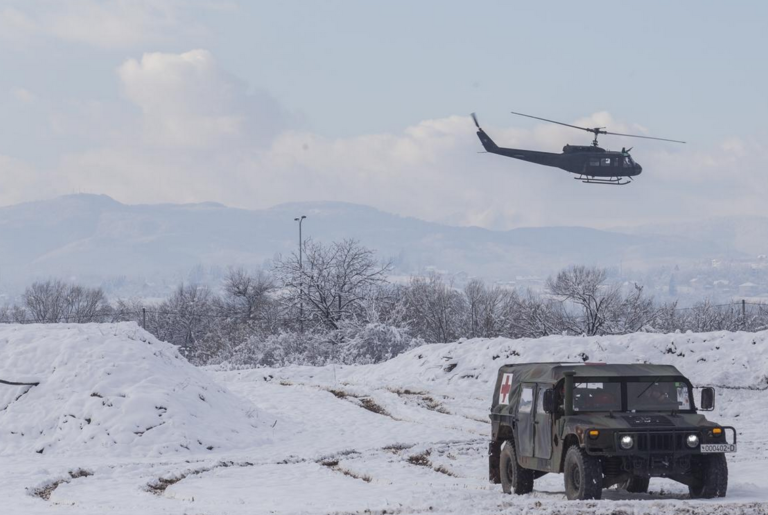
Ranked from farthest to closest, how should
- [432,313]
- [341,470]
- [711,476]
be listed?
[432,313] → [341,470] → [711,476]

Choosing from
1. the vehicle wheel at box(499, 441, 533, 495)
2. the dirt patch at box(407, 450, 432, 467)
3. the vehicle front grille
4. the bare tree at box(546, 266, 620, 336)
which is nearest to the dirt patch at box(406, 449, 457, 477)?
the dirt patch at box(407, 450, 432, 467)

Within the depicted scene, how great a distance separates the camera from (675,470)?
14133 millimetres

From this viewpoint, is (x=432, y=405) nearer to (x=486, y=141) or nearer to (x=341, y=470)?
(x=341, y=470)

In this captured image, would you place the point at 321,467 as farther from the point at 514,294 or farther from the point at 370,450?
the point at 514,294

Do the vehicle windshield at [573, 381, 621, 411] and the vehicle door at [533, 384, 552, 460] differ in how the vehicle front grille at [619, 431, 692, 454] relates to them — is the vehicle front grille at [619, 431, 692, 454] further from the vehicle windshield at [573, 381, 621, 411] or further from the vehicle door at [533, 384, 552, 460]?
the vehicle door at [533, 384, 552, 460]

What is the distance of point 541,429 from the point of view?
50.6 ft

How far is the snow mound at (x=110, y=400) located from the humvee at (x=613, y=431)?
1236 centimetres

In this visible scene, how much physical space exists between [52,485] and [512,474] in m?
9.70

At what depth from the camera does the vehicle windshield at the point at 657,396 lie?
585 inches

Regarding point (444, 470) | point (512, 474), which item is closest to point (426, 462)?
point (444, 470)

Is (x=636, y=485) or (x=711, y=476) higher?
(x=711, y=476)

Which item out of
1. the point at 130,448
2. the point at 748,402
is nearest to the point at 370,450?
the point at 130,448

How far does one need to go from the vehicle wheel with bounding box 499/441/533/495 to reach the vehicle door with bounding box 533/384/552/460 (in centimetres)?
86

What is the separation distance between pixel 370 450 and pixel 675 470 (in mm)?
11468
